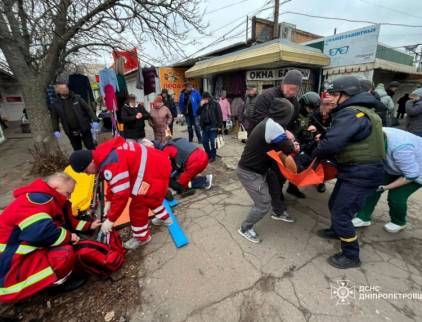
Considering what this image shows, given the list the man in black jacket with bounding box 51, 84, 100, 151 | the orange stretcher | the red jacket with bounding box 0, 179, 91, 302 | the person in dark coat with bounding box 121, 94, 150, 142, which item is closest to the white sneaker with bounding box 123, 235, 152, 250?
the red jacket with bounding box 0, 179, 91, 302

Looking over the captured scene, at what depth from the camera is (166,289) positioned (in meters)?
1.99

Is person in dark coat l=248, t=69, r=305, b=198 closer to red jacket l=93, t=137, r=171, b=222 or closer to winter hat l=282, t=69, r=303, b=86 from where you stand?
winter hat l=282, t=69, r=303, b=86

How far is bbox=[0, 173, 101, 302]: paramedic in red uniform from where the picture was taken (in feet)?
5.34

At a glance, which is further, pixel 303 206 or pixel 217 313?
pixel 303 206

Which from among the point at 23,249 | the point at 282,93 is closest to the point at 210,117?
the point at 282,93

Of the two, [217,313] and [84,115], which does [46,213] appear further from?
[84,115]

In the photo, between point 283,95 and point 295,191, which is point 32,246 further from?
point 295,191

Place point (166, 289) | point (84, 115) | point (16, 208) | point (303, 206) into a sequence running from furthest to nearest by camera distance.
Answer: point (84, 115)
point (303, 206)
point (166, 289)
point (16, 208)

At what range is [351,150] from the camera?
194 centimetres

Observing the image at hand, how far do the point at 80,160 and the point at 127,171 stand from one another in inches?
16.8

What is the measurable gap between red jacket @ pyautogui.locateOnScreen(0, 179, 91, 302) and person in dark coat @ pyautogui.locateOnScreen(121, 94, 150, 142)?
9.81 feet

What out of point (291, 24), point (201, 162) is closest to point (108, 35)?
point (201, 162)

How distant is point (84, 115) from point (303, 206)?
492 centimetres

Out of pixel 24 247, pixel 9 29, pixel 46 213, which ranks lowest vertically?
pixel 24 247
